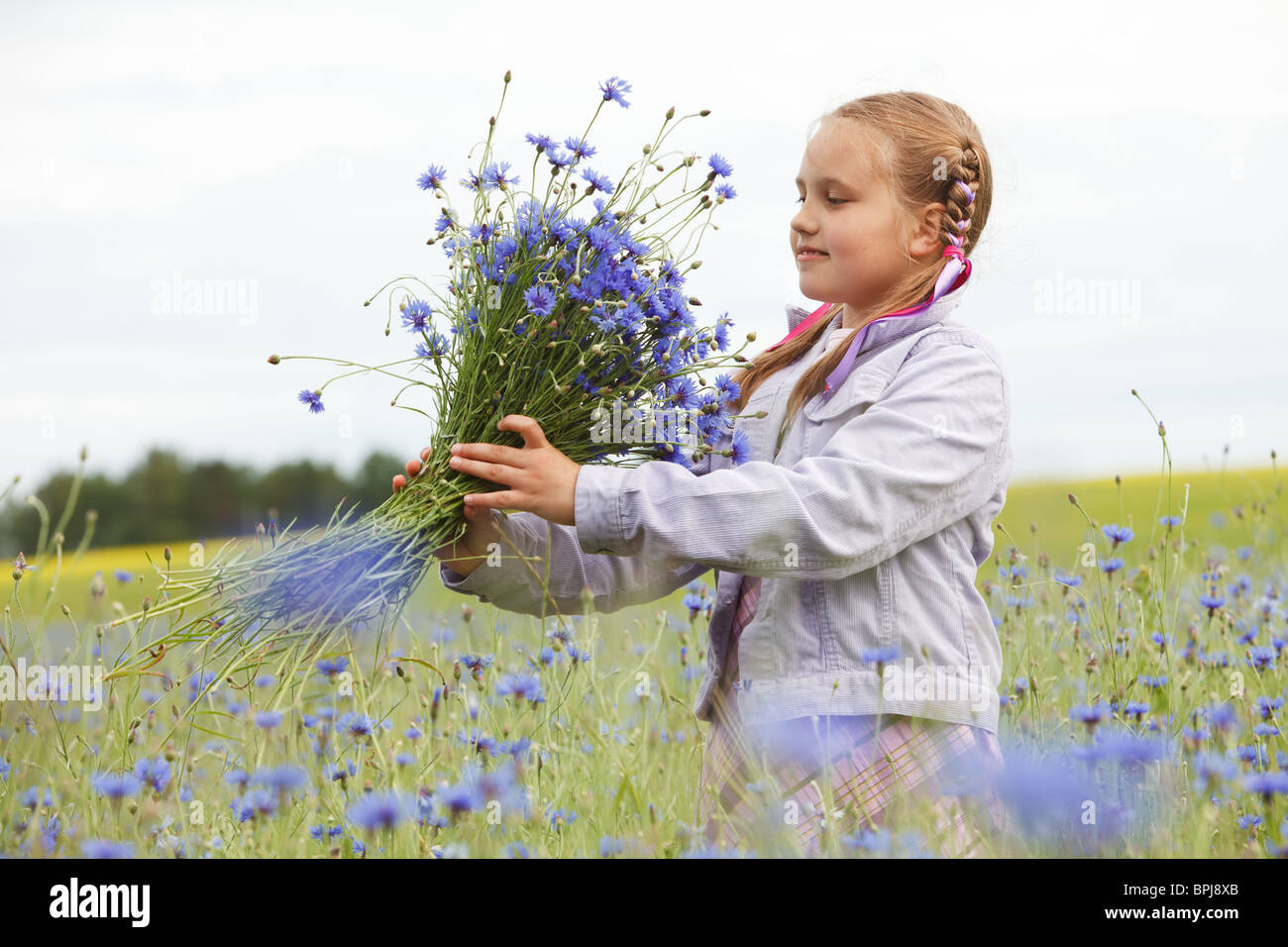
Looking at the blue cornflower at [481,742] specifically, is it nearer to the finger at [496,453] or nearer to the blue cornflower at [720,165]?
the finger at [496,453]

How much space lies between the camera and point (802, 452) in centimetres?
Result: 211

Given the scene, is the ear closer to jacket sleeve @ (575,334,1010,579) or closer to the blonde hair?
the blonde hair

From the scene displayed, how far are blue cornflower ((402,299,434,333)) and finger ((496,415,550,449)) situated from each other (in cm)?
28

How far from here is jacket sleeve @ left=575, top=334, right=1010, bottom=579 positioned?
1.76 meters

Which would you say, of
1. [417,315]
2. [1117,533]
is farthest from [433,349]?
[1117,533]

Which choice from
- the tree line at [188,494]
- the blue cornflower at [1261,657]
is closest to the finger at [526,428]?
the blue cornflower at [1261,657]

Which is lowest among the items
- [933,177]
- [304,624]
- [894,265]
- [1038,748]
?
[1038,748]

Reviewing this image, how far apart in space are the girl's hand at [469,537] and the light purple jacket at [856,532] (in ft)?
0.14

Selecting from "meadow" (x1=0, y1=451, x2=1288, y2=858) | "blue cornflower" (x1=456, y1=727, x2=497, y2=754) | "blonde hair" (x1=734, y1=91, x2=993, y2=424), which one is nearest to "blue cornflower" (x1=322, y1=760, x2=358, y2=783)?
"meadow" (x1=0, y1=451, x2=1288, y2=858)

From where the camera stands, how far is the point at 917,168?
2184mm

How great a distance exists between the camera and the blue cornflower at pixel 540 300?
1.93 m

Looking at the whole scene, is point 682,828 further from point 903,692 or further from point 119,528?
point 119,528
